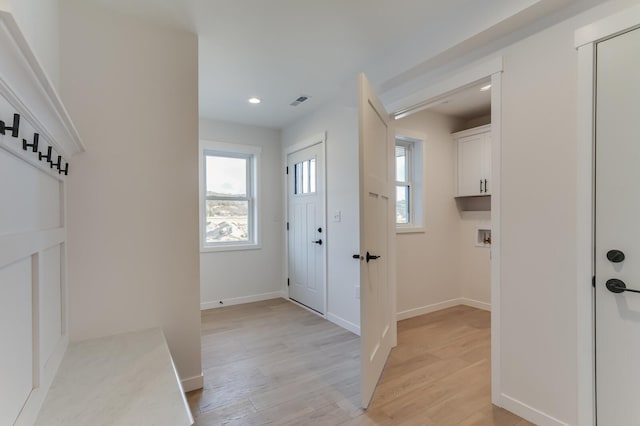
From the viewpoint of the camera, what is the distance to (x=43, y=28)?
1.48m

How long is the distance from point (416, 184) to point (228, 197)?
8.42 ft

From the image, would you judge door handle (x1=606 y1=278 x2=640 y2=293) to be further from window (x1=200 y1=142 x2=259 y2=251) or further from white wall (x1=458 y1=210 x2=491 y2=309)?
window (x1=200 y1=142 x2=259 y2=251)

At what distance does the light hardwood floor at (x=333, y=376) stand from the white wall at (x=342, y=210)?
10.4 inches

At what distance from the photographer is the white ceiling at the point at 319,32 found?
73.4 inches

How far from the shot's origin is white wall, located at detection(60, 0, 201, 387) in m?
1.85

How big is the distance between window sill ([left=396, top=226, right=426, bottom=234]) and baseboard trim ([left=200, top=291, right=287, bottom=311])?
1.99 metres

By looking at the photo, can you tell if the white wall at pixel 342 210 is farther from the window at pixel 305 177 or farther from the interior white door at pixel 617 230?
the interior white door at pixel 617 230

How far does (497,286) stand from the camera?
1927 millimetres

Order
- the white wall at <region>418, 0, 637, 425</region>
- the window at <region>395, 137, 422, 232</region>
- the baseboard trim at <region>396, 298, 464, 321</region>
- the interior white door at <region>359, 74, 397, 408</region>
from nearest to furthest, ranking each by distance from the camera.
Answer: the white wall at <region>418, 0, 637, 425</region>, the interior white door at <region>359, 74, 397, 408</region>, the baseboard trim at <region>396, 298, 464, 321</region>, the window at <region>395, 137, 422, 232</region>

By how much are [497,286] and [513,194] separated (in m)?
0.58

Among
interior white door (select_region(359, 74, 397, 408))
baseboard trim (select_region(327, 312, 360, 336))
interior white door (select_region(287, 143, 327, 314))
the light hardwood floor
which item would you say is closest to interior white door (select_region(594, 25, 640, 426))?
the light hardwood floor

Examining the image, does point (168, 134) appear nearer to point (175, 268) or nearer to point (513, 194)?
point (175, 268)

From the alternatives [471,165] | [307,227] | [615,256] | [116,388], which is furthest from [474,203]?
[116,388]

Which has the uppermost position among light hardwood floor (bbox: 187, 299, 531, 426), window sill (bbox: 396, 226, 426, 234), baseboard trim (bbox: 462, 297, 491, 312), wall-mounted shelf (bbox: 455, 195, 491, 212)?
wall-mounted shelf (bbox: 455, 195, 491, 212)
